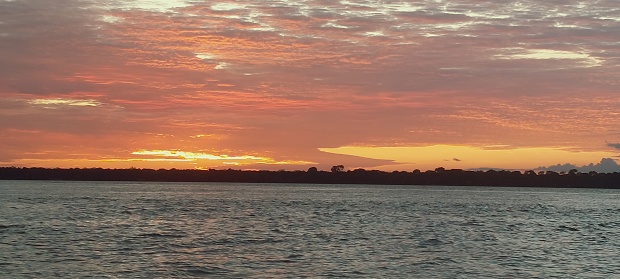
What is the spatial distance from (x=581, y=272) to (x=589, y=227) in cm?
3871

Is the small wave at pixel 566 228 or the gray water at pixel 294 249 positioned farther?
the small wave at pixel 566 228

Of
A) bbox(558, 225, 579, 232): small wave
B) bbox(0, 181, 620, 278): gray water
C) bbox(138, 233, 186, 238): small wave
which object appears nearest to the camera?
bbox(0, 181, 620, 278): gray water

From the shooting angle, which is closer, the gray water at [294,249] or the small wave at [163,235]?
the gray water at [294,249]

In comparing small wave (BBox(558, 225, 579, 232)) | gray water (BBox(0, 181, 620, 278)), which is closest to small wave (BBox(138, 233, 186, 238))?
gray water (BBox(0, 181, 620, 278))

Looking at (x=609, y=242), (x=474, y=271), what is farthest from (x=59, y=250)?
(x=609, y=242)

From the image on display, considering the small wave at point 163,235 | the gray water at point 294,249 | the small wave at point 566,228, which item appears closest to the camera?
the gray water at point 294,249

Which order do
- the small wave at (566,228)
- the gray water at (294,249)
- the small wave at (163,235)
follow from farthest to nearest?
the small wave at (566,228) → the small wave at (163,235) → the gray water at (294,249)

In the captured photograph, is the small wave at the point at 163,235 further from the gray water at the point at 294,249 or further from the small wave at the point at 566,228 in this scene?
the small wave at the point at 566,228

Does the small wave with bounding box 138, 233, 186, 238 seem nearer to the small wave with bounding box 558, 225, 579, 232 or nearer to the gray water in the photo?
the gray water

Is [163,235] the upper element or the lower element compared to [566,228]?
lower

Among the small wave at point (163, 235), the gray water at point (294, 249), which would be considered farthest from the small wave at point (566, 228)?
the small wave at point (163, 235)

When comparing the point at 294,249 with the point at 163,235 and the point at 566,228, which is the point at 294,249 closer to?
the point at 163,235

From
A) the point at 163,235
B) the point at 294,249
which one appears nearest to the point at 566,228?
the point at 294,249

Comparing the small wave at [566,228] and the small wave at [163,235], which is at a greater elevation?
the small wave at [566,228]
